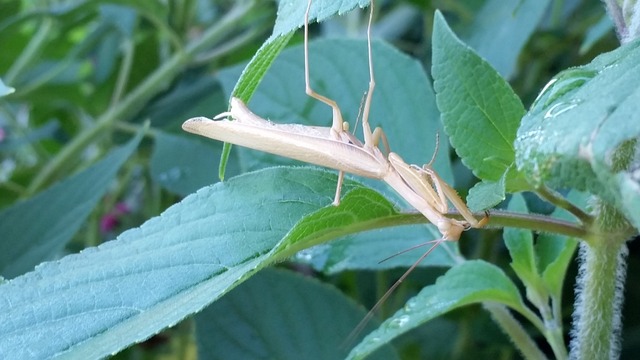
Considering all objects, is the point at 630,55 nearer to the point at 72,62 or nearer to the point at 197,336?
the point at 197,336

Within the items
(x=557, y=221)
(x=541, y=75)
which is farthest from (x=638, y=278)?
(x=557, y=221)

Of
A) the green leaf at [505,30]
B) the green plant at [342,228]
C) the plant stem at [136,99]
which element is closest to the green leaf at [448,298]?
the green plant at [342,228]

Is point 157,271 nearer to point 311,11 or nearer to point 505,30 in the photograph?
point 311,11

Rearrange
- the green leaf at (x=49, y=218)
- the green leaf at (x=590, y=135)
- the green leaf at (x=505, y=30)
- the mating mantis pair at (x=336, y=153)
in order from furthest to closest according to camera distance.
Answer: the green leaf at (x=505, y=30)
the green leaf at (x=49, y=218)
the mating mantis pair at (x=336, y=153)
the green leaf at (x=590, y=135)

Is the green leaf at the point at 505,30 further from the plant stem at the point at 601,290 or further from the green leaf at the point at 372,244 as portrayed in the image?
the plant stem at the point at 601,290

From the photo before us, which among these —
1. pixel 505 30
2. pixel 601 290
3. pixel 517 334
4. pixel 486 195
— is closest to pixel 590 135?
pixel 486 195

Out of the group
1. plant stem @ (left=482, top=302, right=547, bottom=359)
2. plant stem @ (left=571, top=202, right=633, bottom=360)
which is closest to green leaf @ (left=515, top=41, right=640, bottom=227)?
plant stem @ (left=571, top=202, right=633, bottom=360)

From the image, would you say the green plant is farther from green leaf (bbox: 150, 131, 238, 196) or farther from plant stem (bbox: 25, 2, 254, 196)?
plant stem (bbox: 25, 2, 254, 196)
